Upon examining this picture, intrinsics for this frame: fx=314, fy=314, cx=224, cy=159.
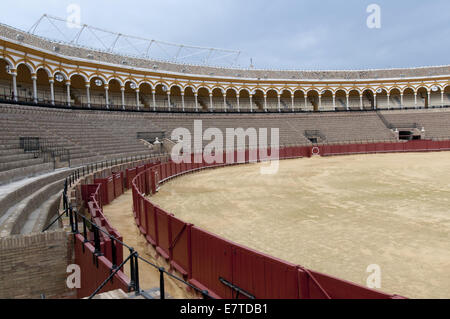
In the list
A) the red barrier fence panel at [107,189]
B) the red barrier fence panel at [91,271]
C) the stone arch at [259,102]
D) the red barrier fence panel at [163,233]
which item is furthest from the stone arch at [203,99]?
the red barrier fence panel at [91,271]

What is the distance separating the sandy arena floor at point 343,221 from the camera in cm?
569

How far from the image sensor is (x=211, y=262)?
510 centimetres

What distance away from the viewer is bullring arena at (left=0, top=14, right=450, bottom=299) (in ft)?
16.1

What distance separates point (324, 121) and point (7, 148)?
38308 mm

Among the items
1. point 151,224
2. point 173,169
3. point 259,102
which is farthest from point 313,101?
point 151,224

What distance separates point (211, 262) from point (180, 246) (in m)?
1.15

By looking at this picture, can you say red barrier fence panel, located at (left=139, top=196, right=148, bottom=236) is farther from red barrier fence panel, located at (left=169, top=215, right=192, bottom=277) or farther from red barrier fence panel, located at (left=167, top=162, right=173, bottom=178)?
red barrier fence panel, located at (left=167, top=162, right=173, bottom=178)

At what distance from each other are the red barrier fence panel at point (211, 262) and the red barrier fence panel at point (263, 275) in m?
0.19

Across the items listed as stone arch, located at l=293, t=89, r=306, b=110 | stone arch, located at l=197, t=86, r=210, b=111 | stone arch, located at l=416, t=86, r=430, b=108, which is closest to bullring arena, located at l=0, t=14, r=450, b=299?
stone arch, located at l=197, t=86, r=210, b=111

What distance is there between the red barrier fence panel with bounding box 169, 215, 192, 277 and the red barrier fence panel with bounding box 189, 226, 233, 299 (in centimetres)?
16

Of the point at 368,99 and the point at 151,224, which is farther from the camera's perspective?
the point at 368,99

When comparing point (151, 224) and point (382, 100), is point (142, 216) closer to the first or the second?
point (151, 224)

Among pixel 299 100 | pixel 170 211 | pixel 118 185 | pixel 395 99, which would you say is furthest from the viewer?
pixel 299 100

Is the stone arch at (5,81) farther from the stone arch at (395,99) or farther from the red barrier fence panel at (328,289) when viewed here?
the stone arch at (395,99)
